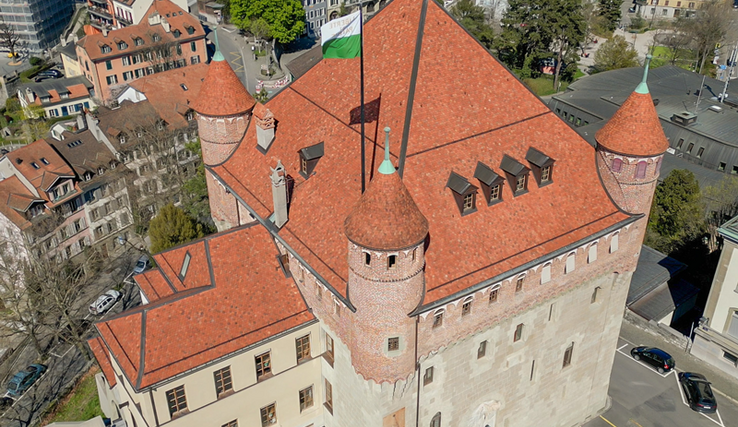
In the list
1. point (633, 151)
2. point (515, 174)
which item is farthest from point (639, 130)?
point (515, 174)

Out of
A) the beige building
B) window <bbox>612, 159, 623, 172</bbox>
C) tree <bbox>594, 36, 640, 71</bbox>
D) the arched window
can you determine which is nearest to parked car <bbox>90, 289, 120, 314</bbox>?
the arched window

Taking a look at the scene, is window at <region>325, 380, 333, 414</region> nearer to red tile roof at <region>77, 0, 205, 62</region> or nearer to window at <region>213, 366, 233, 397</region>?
window at <region>213, 366, 233, 397</region>

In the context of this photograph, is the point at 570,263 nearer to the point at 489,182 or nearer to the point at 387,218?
the point at 489,182

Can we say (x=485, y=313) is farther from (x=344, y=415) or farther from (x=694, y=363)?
(x=694, y=363)

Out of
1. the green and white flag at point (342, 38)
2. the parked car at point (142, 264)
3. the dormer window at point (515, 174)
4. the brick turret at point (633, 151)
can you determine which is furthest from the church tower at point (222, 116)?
the parked car at point (142, 264)

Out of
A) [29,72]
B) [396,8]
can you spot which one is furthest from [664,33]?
[29,72]

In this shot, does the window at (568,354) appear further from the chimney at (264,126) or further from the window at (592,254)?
the chimney at (264,126)
